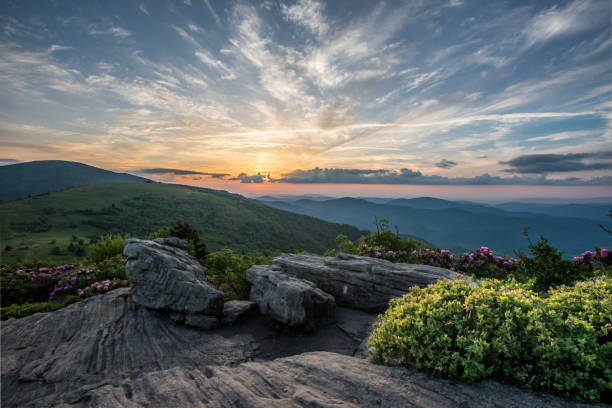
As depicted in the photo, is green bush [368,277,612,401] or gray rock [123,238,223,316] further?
gray rock [123,238,223,316]

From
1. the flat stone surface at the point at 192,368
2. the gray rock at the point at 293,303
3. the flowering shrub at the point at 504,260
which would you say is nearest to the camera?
the flat stone surface at the point at 192,368

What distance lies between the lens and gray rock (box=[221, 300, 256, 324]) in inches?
350

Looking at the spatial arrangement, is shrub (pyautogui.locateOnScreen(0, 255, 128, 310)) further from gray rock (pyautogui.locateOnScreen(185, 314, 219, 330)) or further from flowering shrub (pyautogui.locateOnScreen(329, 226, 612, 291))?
flowering shrub (pyautogui.locateOnScreen(329, 226, 612, 291))

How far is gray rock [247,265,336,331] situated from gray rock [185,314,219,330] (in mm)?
1888

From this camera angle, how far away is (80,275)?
12.2 m

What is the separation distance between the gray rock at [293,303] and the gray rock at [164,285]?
1684 mm

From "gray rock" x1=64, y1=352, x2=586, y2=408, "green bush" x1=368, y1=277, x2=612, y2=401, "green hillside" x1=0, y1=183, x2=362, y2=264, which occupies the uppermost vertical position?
"green bush" x1=368, y1=277, x2=612, y2=401

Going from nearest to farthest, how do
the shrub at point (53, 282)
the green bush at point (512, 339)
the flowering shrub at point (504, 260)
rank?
the green bush at point (512, 339), the flowering shrub at point (504, 260), the shrub at point (53, 282)

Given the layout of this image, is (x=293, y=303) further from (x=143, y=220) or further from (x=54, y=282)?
(x=143, y=220)

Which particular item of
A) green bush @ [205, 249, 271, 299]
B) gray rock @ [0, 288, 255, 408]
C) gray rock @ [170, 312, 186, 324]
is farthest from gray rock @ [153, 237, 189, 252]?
gray rock @ [170, 312, 186, 324]

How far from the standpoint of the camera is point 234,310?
9156mm

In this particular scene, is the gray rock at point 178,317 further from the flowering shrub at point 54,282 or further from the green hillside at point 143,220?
the green hillside at point 143,220

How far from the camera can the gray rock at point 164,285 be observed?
8430mm

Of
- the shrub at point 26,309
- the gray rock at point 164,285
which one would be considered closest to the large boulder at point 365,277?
the gray rock at point 164,285
